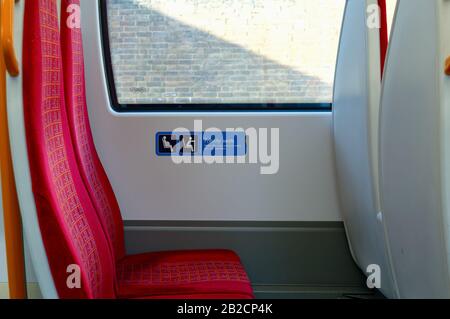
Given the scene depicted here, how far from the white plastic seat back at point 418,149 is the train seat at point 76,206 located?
0.56m

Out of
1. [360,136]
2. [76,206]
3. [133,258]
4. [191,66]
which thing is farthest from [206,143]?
Result: [76,206]

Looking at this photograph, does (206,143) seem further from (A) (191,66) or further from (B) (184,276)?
(B) (184,276)

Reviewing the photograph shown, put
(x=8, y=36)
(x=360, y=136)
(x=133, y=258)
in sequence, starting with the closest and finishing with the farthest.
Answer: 1. (x=8, y=36)
2. (x=360, y=136)
3. (x=133, y=258)

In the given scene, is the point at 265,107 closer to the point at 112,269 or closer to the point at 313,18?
the point at 313,18

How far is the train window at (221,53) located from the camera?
2.08m

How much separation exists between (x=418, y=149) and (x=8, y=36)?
90cm

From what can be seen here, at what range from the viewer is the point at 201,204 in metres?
2.15

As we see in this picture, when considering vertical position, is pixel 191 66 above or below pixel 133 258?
above

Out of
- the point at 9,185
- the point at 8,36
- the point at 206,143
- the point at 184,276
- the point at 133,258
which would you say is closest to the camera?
the point at 8,36

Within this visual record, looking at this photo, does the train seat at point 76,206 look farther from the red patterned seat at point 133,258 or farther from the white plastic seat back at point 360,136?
the white plastic seat back at point 360,136

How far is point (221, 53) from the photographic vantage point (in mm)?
2115

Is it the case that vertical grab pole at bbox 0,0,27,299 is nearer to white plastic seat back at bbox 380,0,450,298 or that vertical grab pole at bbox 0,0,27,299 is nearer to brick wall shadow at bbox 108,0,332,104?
white plastic seat back at bbox 380,0,450,298

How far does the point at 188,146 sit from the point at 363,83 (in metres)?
0.81

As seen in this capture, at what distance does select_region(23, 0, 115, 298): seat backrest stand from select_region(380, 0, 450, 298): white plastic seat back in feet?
2.54
